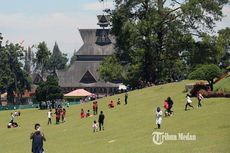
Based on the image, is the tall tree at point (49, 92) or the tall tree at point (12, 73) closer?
the tall tree at point (49, 92)

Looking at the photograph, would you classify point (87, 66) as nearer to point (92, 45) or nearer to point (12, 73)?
point (92, 45)

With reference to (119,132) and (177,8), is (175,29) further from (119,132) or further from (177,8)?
(119,132)

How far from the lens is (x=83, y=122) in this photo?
49.2 m

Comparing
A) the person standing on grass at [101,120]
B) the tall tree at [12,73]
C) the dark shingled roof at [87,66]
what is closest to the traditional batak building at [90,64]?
the dark shingled roof at [87,66]

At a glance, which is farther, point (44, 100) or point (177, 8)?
point (44, 100)

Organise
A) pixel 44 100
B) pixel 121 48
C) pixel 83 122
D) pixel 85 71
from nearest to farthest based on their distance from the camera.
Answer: pixel 83 122
pixel 121 48
pixel 44 100
pixel 85 71

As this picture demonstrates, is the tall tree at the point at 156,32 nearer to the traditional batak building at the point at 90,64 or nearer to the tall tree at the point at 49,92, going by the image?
the tall tree at the point at 49,92

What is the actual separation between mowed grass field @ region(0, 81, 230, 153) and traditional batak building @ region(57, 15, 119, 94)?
2953 inches

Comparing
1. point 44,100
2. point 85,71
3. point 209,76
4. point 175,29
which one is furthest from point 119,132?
point 85,71

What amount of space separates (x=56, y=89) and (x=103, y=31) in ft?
203

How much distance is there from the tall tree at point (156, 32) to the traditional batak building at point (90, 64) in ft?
182

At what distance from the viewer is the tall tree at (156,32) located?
71.7m

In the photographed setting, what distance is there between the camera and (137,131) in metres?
36.8

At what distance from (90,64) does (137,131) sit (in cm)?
10313
